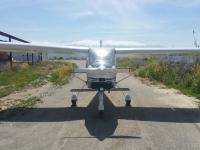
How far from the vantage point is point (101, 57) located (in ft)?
28.7

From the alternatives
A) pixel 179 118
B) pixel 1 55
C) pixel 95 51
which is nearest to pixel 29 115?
pixel 95 51

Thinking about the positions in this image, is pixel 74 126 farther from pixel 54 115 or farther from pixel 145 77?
pixel 145 77

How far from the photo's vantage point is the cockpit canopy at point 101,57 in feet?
27.9

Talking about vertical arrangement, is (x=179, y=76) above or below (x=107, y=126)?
above

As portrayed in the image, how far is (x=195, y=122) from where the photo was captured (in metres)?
7.69

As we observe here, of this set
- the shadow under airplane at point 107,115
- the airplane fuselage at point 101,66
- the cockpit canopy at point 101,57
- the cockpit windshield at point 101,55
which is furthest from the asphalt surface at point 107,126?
the cockpit windshield at point 101,55

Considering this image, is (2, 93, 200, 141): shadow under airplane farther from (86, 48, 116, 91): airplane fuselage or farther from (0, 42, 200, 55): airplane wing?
(0, 42, 200, 55): airplane wing

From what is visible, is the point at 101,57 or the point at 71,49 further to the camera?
the point at 71,49

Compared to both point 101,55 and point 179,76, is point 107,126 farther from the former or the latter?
point 179,76

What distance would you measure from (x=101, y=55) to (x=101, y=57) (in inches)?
4.6

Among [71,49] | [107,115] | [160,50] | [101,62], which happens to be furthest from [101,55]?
[160,50]

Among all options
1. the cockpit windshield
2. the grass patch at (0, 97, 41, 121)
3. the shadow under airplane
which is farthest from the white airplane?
the grass patch at (0, 97, 41, 121)

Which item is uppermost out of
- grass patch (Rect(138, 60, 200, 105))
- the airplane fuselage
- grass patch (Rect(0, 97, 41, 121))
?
the airplane fuselage

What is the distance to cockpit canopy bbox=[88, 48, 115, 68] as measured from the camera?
27.9 ft
